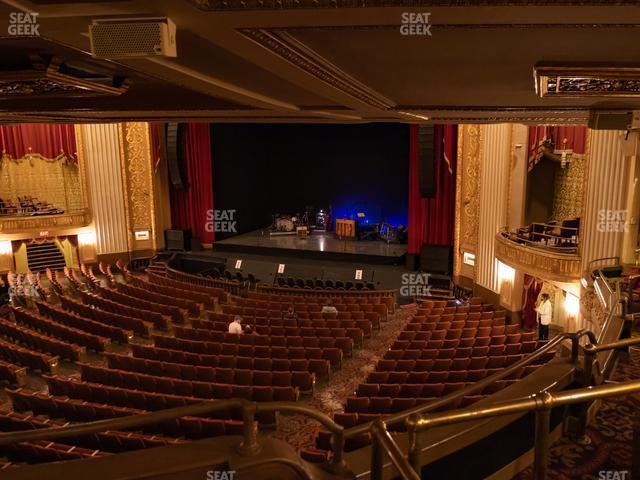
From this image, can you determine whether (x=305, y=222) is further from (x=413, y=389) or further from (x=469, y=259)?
(x=413, y=389)

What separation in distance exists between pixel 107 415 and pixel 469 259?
1096cm

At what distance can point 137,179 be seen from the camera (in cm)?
1709

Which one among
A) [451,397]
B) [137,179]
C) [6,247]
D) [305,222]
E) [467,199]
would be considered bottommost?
[6,247]

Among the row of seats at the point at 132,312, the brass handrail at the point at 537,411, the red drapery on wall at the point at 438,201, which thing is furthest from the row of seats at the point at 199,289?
the brass handrail at the point at 537,411

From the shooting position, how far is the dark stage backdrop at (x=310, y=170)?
60.2 feet

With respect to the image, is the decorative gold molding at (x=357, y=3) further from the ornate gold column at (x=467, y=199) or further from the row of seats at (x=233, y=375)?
the ornate gold column at (x=467, y=199)

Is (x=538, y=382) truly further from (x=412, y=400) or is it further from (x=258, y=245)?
(x=258, y=245)

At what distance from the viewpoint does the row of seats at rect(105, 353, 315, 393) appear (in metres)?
6.26

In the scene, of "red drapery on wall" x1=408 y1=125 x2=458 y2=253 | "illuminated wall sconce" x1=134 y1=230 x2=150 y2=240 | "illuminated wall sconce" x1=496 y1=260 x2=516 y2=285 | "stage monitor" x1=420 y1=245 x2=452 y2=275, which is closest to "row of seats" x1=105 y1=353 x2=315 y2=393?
"illuminated wall sconce" x1=496 y1=260 x2=516 y2=285

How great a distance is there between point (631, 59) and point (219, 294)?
1040 centimetres

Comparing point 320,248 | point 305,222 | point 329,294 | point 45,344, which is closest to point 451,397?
point 45,344

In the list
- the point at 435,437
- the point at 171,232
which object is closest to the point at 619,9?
the point at 435,437

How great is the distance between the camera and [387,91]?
13.6ft

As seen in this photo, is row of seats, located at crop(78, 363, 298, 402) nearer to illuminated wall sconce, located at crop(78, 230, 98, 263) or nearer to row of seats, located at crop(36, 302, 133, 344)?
row of seats, located at crop(36, 302, 133, 344)
